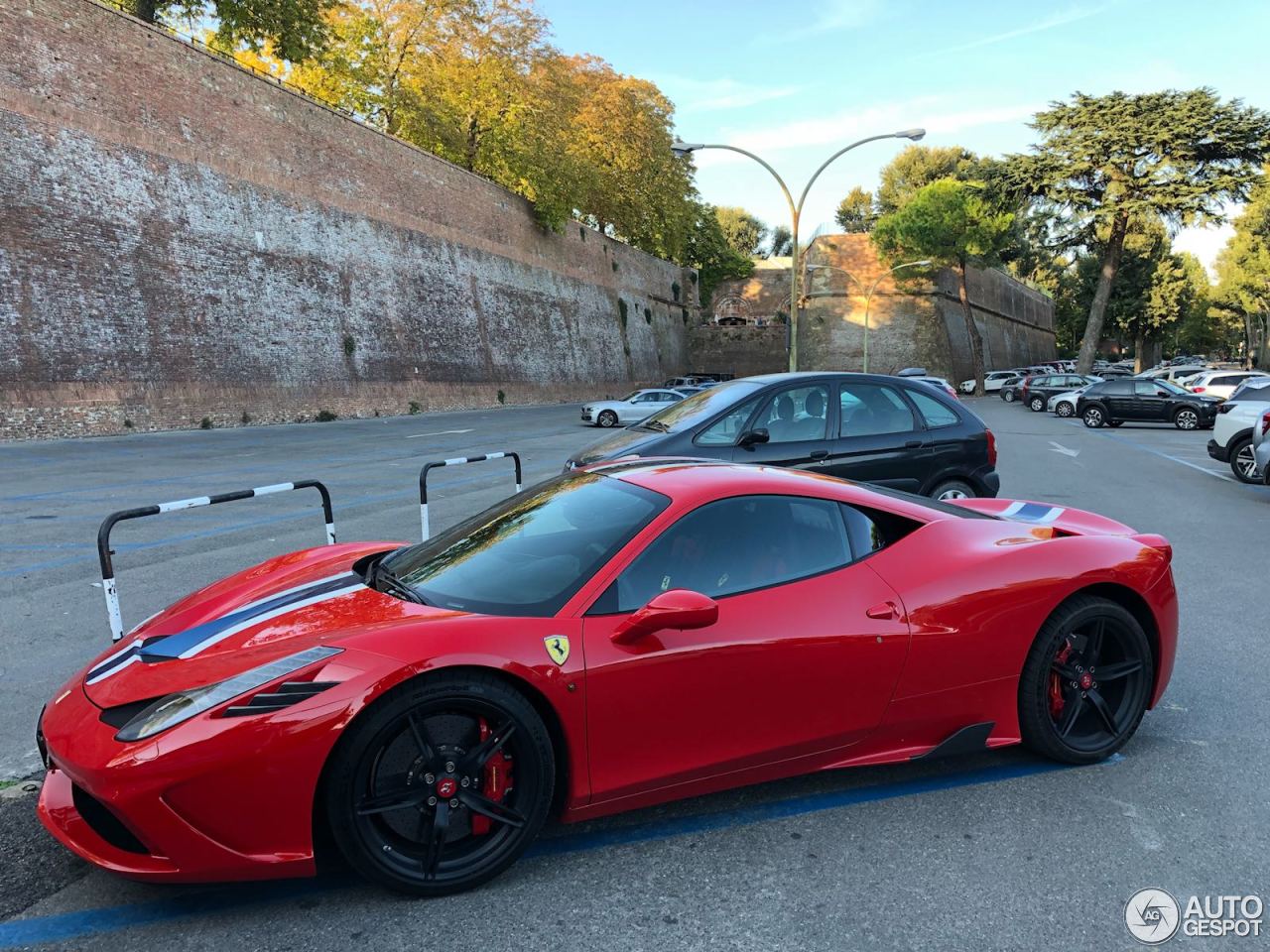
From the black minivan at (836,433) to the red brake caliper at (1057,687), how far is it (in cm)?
345

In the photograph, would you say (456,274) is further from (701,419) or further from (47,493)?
(701,419)

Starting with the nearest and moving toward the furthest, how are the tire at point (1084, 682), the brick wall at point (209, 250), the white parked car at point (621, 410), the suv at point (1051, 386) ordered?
the tire at point (1084, 682)
the brick wall at point (209, 250)
the white parked car at point (621, 410)
the suv at point (1051, 386)

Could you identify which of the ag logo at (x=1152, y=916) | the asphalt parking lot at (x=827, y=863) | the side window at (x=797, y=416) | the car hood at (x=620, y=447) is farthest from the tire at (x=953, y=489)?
the ag logo at (x=1152, y=916)

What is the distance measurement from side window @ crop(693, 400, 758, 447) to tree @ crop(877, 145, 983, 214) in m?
77.1

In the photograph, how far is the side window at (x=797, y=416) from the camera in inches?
270

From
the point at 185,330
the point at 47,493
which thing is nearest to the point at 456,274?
the point at 185,330

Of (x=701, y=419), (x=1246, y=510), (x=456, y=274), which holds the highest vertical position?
(x=456, y=274)

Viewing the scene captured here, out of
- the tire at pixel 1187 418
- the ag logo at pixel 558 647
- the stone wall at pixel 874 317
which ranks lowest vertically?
the tire at pixel 1187 418

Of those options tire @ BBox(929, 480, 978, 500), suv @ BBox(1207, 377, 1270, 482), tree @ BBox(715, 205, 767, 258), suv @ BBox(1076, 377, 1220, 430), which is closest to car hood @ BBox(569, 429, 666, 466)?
tire @ BBox(929, 480, 978, 500)

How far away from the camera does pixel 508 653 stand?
8.16ft

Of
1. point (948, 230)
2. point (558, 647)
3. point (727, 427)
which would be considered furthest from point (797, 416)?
point (948, 230)

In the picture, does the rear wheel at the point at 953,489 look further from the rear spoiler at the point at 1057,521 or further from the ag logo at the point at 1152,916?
the ag logo at the point at 1152,916

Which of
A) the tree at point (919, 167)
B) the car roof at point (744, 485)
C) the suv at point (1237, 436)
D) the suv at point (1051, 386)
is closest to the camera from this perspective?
the car roof at point (744, 485)

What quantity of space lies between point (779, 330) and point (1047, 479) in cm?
5222
